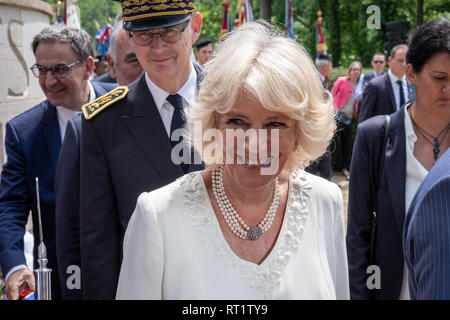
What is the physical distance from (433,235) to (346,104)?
35.5 feet

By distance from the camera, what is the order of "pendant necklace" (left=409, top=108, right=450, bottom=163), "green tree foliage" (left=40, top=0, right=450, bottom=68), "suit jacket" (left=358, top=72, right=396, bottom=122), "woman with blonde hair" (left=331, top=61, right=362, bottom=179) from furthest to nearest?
"green tree foliage" (left=40, top=0, right=450, bottom=68) < "woman with blonde hair" (left=331, top=61, right=362, bottom=179) < "suit jacket" (left=358, top=72, right=396, bottom=122) < "pendant necklace" (left=409, top=108, right=450, bottom=163)

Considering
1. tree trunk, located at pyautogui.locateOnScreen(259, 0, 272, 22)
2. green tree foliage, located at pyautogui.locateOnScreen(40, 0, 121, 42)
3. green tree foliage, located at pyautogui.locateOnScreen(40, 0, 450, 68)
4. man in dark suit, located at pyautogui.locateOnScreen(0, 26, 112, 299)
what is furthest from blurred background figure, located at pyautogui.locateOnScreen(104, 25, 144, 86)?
green tree foliage, located at pyautogui.locateOnScreen(40, 0, 121, 42)

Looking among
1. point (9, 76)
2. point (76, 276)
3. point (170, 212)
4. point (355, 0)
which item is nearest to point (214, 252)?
point (170, 212)

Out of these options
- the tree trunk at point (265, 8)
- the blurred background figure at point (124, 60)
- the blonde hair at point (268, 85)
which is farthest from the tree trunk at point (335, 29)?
the blonde hair at point (268, 85)

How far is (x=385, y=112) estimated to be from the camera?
24.1ft

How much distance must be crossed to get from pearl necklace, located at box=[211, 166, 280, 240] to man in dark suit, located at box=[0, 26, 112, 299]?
138 centimetres

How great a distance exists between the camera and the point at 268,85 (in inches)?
73.0

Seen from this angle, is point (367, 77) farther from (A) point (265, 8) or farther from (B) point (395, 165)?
(B) point (395, 165)

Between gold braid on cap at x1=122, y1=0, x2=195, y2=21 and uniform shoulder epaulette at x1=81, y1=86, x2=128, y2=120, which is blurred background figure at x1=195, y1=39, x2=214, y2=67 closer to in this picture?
gold braid on cap at x1=122, y1=0, x2=195, y2=21

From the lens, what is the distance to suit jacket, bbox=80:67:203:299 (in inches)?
98.0

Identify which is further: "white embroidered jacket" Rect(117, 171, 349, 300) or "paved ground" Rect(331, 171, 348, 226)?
"paved ground" Rect(331, 171, 348, 226)

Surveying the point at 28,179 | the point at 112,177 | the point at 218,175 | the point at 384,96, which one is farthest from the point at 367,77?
the point at 218,175
